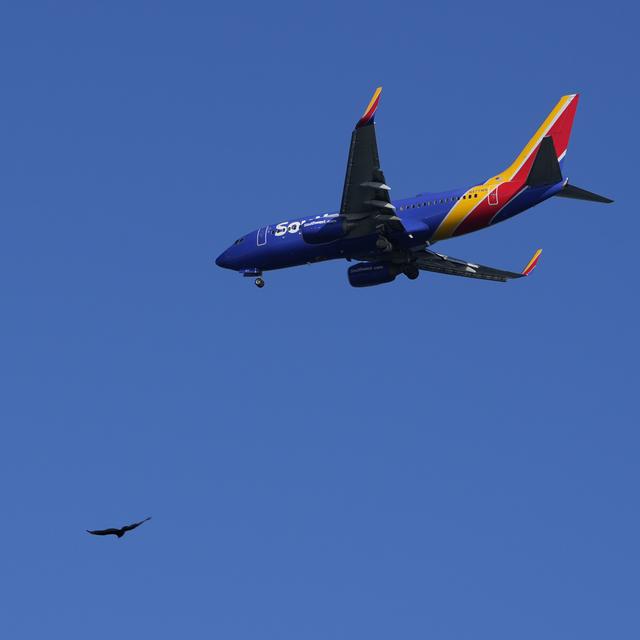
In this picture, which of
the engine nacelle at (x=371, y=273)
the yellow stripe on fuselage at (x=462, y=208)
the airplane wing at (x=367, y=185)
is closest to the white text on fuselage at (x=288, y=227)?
the engine nacelle at (x=371, y=273)

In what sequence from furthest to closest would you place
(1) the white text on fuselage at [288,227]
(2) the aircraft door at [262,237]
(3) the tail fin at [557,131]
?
(2) the aircraft door at [262,237]
(1) the white text on fuselage at [288,227]
(3) the tail fin at [557,131]

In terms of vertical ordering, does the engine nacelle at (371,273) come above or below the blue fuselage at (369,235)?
below

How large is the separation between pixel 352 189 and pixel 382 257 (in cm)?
689

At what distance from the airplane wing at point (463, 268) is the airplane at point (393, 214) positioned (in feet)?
0.64

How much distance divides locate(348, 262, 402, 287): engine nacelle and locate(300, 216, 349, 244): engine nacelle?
4476 millimetres

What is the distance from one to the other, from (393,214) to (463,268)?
10.5m

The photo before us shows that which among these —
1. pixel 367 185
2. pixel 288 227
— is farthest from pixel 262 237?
pixel 367 185

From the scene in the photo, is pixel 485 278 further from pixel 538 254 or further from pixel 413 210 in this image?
pixel 413 210

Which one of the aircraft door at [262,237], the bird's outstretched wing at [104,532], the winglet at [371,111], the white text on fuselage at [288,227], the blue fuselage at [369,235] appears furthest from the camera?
the aircraft door at [262,237]

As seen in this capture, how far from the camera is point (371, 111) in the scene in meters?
60.9

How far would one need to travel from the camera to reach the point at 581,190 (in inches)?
2530

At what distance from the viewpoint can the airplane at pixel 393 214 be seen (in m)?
63.6

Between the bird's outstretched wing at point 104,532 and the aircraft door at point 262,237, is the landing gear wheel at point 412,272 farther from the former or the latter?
the bird's outstretched wing at point 104,532

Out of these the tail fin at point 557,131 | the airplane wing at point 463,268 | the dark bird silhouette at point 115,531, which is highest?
the tail fin at point 557,131
